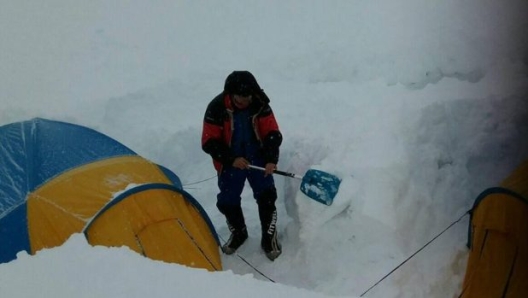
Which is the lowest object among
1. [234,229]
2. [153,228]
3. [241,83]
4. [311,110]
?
[234,229]

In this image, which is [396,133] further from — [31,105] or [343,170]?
[31,105]

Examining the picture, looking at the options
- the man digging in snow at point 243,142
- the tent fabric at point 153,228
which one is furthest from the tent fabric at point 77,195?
the man digging in snow at point 243,142

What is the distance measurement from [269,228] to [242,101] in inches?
35.8

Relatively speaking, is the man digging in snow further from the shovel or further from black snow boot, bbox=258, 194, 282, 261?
the shovel

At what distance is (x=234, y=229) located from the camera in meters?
3.47

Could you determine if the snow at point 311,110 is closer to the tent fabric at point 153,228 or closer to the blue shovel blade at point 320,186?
the blue shovel blade at point 320,186

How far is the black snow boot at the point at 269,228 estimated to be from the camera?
338 cm

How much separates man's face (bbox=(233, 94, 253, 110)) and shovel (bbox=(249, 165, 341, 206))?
1.72ft

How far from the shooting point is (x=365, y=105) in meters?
4.25

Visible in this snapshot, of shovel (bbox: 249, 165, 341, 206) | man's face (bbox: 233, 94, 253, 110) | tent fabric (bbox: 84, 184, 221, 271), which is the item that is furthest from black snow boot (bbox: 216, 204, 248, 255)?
man's face (bbox: 233, 94, 253, 110)

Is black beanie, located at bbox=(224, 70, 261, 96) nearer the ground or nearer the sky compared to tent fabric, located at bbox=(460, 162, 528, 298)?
nearer the sky

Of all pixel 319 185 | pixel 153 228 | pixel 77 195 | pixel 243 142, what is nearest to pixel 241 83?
pixel 243 142

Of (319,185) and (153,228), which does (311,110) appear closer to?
(319,185)

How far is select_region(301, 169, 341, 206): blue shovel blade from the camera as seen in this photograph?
327 cm
